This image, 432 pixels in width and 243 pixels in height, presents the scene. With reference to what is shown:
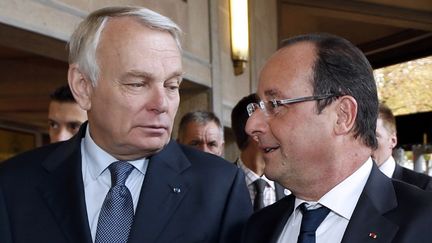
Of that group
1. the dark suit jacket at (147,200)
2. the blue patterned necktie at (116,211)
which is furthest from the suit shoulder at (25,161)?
the blue patterned necktie at (116,211)

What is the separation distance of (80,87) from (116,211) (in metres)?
0.41

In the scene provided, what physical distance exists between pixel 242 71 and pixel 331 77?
517 centimetres

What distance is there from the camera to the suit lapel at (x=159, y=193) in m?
2.04

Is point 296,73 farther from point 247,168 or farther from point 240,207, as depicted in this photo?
point 247,168

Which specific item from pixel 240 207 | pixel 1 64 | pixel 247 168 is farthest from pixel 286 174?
pixel 1 64

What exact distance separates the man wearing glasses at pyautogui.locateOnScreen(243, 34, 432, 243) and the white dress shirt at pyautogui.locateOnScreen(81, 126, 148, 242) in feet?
1.21

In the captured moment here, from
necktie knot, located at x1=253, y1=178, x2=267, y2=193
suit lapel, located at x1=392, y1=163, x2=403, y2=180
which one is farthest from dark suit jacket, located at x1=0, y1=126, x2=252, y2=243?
suit lapel, located at x1=392, y1=163, x2=403, y2=180

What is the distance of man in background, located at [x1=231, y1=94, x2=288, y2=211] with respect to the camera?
386 centimetres

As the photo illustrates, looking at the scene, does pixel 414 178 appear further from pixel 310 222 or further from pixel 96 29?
pixel 96 29

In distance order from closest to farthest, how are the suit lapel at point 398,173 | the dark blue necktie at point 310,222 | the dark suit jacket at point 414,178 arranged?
1. the dark blue necktie at point 310,222
2. the dark suit jacket at point 414,178
3. the suit lapel at point 398,173

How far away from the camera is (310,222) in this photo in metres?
2.01

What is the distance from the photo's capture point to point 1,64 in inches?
283

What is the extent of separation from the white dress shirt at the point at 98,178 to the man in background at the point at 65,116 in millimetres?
1102

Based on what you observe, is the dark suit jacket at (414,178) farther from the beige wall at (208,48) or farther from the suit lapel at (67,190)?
the beige wall at (208,48)
